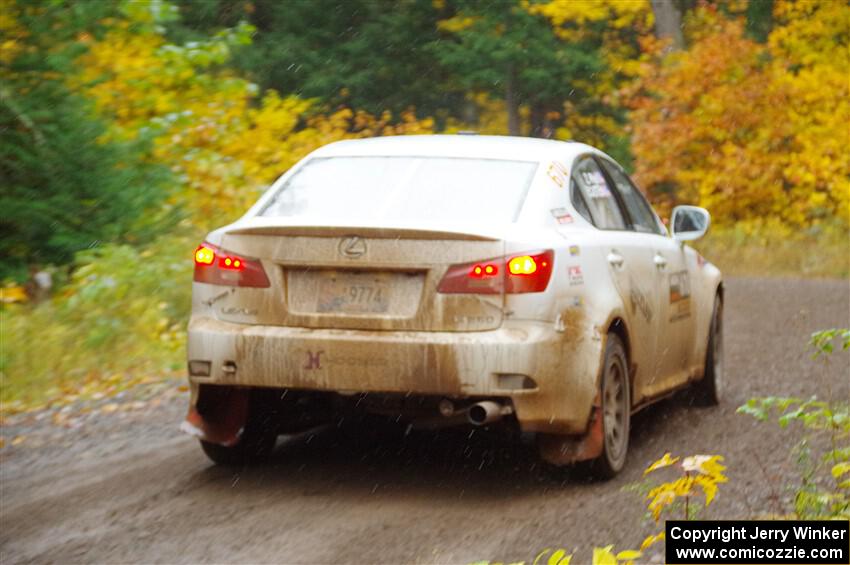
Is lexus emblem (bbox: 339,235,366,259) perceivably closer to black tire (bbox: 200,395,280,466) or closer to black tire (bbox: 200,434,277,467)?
black tire (bbox: 200,395,280,466)

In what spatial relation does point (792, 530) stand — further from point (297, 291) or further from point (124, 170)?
point (124, 170)

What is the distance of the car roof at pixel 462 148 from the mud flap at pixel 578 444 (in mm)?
1314

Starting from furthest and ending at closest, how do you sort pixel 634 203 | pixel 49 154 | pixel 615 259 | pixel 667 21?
pixel 667 21 < pixel 49 154 < pixel 634 203 < pixel 615 259

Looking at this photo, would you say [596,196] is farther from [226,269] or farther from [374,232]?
[226,269]

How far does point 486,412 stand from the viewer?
629 centimetres

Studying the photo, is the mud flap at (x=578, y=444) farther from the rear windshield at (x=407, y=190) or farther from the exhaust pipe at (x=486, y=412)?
the rear windshield at (x=407, y=190)

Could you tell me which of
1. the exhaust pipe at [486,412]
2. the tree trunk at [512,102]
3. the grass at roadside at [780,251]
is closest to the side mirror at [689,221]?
the exhaust pipe at [486,412]

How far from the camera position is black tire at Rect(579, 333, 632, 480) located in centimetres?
673

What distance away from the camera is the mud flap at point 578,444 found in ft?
21.7

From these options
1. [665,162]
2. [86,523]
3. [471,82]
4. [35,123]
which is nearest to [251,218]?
[86,523]

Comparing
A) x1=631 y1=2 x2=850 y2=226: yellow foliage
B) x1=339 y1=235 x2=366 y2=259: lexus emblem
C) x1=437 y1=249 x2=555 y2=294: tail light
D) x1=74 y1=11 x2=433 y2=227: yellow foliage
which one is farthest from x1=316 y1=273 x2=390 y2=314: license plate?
x1=631 y1=2 x2=850 y2=226: yellow foliage

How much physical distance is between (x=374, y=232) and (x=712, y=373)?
3.62 m

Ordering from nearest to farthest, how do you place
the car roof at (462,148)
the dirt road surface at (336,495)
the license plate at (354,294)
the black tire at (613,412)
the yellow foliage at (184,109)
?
the dirt road surface at (336,495), the license plate at (354,294), the black tire at (613,412), the car roof at (462,148), the yellow foliage at (184,109)

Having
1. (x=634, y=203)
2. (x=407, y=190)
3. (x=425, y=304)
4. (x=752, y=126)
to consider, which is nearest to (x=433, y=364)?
(x=425, y=304)
